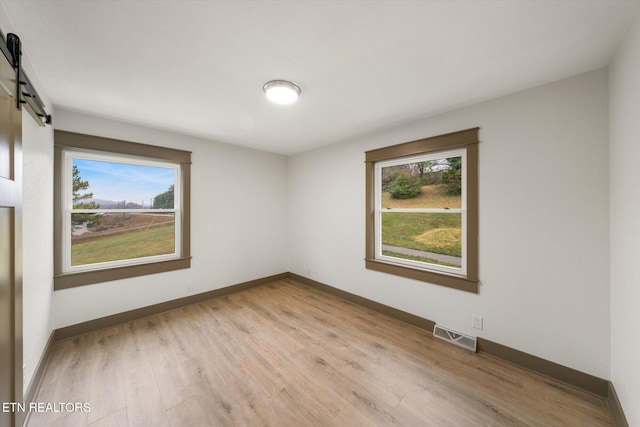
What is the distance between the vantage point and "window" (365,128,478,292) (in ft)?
7.89

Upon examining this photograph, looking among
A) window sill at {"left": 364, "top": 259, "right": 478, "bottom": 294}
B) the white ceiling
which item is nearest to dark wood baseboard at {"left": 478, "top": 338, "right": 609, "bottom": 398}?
window sill at {"left": 364, "top": 259, "right": 478, "bottom": 294}

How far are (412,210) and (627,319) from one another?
180cm

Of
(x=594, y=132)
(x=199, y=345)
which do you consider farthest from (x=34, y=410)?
(x=594, y=132)

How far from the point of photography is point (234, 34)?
1427mm

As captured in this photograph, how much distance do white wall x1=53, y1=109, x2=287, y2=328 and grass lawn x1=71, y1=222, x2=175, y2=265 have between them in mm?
302

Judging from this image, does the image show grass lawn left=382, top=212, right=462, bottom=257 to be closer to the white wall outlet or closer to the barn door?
the white wall outlet

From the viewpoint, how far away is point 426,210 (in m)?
2.78

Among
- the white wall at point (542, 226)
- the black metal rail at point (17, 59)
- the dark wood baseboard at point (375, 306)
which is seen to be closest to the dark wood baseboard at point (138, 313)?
the dark wood baseboard at point (375, 306)

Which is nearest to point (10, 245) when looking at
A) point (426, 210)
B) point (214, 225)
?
point (214, 225)

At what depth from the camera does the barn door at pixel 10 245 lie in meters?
1.03

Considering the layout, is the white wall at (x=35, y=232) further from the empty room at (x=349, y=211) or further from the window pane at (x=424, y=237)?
the window pane at (x=424, y=237)

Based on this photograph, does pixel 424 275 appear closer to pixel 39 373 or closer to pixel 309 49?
pixel 309 49

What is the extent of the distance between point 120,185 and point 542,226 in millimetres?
4551

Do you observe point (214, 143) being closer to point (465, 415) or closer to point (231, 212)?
point (231, 212)
